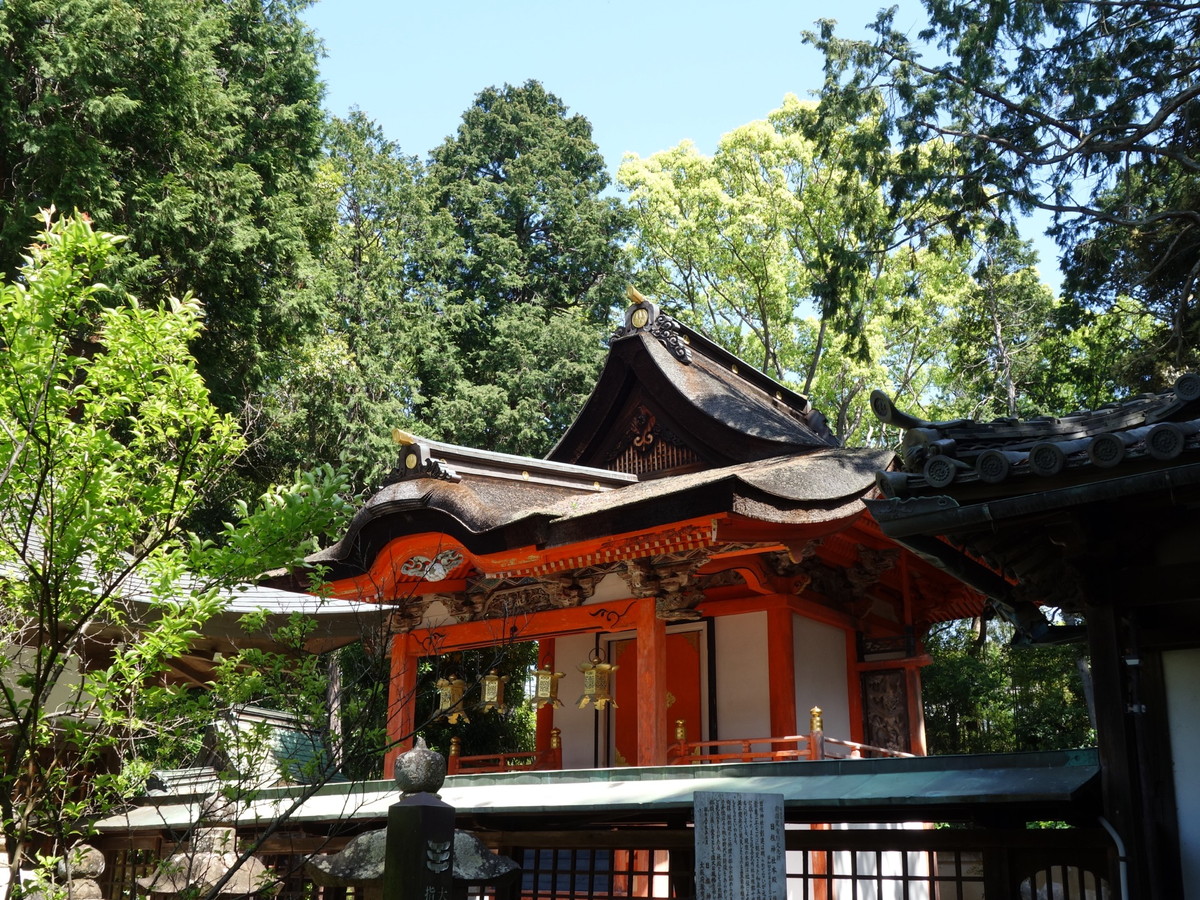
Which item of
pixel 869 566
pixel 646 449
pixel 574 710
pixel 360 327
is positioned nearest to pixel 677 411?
pixel 646 449

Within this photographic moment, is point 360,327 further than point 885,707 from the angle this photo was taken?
Yes

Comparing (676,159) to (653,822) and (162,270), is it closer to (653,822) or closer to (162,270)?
(162,270)

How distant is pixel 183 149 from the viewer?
18.2 m

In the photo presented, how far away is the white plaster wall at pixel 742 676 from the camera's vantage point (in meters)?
11.3

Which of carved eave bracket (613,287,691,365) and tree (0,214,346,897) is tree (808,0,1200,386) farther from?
tree (0,214,346,897)

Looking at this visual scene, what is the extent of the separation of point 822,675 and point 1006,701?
1000 cm

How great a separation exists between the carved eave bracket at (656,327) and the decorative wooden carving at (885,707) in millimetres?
4663

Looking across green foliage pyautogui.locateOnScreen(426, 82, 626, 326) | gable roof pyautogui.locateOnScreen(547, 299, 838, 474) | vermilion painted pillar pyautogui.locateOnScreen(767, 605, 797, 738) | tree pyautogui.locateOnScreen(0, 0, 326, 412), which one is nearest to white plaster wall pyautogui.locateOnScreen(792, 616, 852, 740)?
vermilion painted pillar pyautogui.locateOnScreen(767, 605, 797, 738)

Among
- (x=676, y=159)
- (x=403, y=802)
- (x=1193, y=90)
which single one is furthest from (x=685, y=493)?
(x=676, y=159)

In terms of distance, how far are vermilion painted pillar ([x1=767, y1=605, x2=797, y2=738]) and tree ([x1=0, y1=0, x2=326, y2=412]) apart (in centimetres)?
1073

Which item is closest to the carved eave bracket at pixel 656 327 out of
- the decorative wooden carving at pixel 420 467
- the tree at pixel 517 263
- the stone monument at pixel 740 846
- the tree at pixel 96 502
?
the decorative wooden carving at pixel 420 467

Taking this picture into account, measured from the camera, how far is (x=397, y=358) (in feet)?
79.2

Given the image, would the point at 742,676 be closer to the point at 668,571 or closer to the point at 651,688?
the point at 651,688

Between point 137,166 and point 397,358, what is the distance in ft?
24.4
